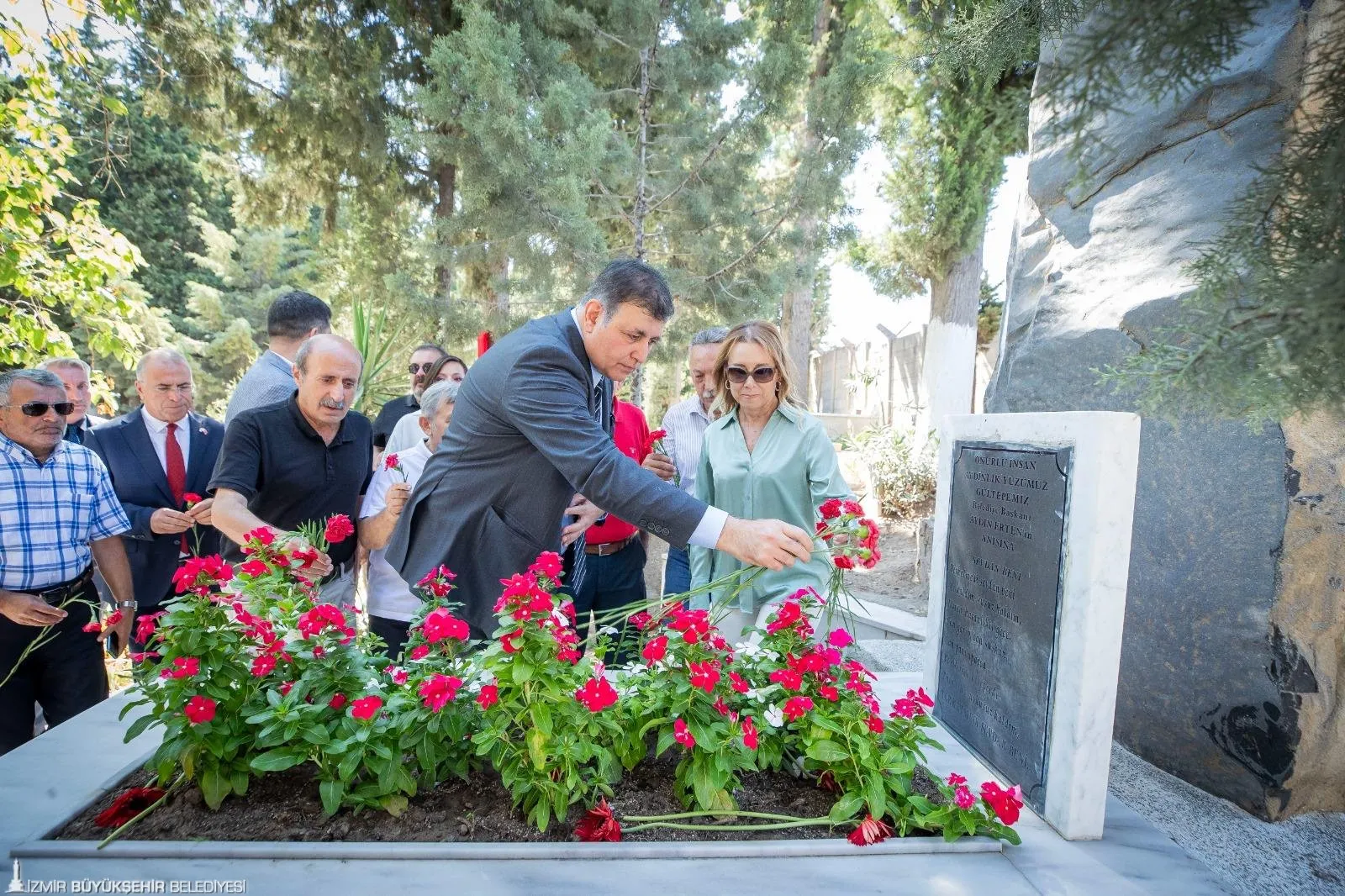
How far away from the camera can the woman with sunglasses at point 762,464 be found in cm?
278

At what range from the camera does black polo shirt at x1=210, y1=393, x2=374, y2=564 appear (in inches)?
107

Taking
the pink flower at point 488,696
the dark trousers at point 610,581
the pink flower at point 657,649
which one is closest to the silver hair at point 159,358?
the dark trousers at point 610,581

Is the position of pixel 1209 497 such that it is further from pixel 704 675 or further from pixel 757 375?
pixel 704 675

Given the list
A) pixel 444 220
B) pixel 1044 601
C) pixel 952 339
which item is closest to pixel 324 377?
pixel 1044 601

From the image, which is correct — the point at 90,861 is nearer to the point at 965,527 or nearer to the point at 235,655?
the point at 235,655

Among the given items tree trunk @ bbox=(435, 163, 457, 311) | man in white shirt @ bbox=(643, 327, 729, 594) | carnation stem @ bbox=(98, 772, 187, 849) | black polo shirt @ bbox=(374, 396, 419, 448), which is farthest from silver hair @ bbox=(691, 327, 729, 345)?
tree trunk @ bbox=(435, 163, 457, 311)

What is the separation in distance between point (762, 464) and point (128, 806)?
2.10 m

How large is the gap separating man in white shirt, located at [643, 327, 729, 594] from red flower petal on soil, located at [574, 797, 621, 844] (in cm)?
193

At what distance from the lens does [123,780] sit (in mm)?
2008

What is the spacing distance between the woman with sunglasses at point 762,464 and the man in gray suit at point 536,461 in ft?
1.81

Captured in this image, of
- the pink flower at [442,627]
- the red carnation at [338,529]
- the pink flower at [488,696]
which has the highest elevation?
the red carnation at [338,529]

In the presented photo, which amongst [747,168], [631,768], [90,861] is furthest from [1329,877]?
[747,168]

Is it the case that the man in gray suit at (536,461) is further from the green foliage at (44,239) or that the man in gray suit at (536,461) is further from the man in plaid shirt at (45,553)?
the green foliage at (44,239)

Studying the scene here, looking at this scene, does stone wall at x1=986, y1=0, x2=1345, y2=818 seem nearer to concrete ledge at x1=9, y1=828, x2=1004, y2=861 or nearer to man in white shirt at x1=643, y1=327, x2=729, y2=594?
→ concrete ledge at x1=9, y1=828, x2=1004, y2=861
